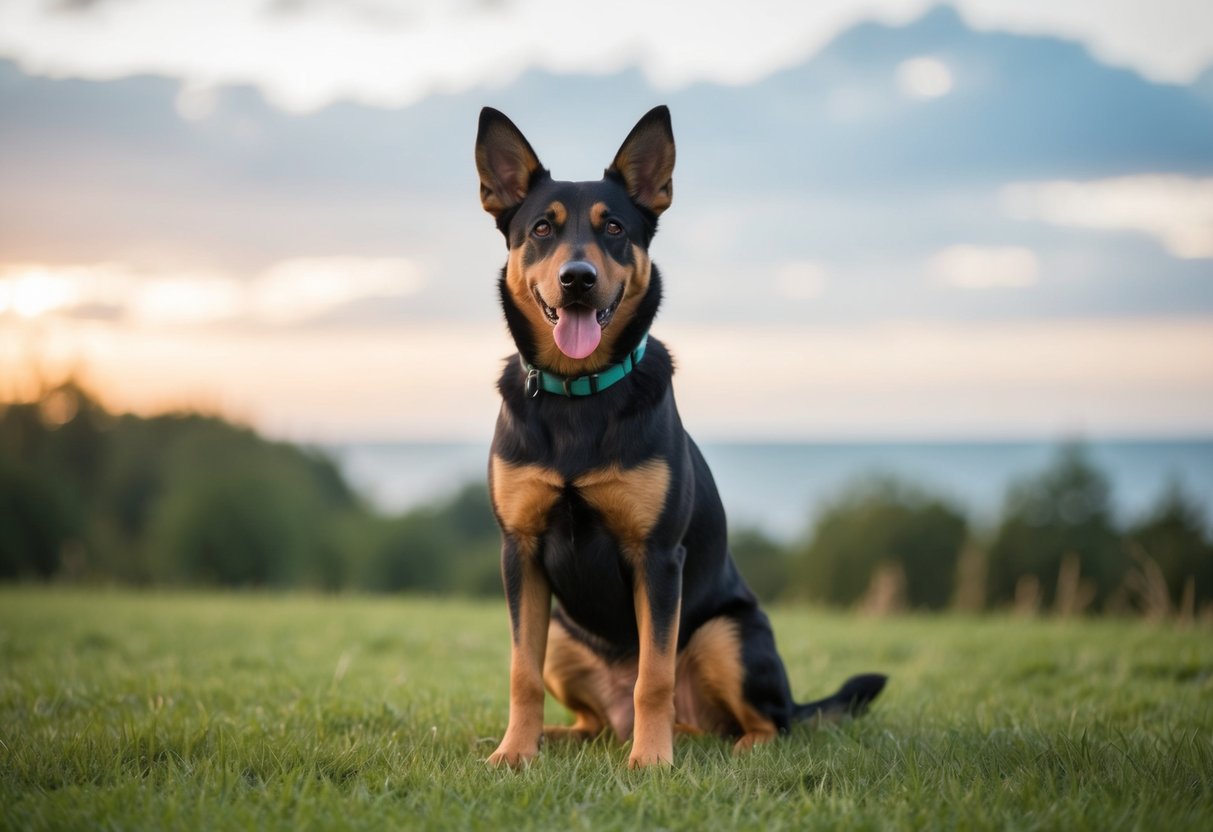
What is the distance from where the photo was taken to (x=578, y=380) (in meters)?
4.55

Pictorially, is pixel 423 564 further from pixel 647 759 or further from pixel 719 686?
pixel 647 759

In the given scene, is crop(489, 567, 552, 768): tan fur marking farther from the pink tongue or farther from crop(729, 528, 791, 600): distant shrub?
crop(729, 528, 791, 600): distant shrub

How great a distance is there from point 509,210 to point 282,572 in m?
21.3

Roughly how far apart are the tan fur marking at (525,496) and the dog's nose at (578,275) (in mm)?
816

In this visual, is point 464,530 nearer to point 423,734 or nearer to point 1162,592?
point 1162,592

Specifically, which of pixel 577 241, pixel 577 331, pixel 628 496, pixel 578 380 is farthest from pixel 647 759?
pixel 577 241

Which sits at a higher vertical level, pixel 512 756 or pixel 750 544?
pixel 512 756

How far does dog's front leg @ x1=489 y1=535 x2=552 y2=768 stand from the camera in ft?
14.7

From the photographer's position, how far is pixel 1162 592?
10.1 meters

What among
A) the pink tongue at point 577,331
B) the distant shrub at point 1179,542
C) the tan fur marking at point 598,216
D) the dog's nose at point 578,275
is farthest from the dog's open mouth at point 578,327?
the distant shrub at point 1179,542

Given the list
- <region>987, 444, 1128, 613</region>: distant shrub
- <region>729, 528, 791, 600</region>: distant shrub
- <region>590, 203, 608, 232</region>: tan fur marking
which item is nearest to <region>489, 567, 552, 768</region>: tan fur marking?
<region>590, 203, 608, 232</region>: tan fur marking

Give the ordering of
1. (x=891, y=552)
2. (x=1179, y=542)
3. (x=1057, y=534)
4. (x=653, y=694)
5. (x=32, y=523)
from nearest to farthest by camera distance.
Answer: (x=653, y=694) < (x=1179, y=542) < (x=1057, y=534) < (x=891, y=552) < (x=32, y=523)

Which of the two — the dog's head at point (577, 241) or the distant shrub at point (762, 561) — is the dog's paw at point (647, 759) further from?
the distant shrub at point (762, 561)

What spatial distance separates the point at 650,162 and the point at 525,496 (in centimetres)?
180
